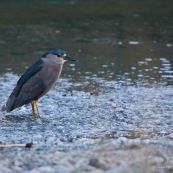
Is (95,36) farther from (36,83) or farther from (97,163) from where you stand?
(97,163)

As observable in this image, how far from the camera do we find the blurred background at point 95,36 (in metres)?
12.3

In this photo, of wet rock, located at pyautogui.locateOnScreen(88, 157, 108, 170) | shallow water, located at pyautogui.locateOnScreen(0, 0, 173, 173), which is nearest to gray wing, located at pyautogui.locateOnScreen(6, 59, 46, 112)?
shallow water, located at pyautogui.locateOnScreen(0, 0, 173, 173)

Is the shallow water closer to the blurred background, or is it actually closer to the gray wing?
the blurred background

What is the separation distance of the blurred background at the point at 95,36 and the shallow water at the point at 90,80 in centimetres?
2

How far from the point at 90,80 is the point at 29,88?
8.84ft

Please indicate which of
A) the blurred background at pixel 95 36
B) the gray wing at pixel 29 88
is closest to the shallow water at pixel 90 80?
the blurred background at pixel 95 36

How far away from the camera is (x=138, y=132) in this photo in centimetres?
783

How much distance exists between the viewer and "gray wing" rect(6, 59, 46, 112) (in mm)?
8828

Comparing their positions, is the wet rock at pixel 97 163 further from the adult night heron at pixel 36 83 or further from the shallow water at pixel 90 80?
the adult night heron at pixel 36 83

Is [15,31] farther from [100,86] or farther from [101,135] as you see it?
[101,135]

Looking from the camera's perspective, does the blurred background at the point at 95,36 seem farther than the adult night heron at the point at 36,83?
Yes

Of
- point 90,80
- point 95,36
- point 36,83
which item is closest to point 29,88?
point 36,83

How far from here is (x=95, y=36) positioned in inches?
617

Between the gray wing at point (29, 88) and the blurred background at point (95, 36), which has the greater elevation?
the gray wing at point (29, 88)
